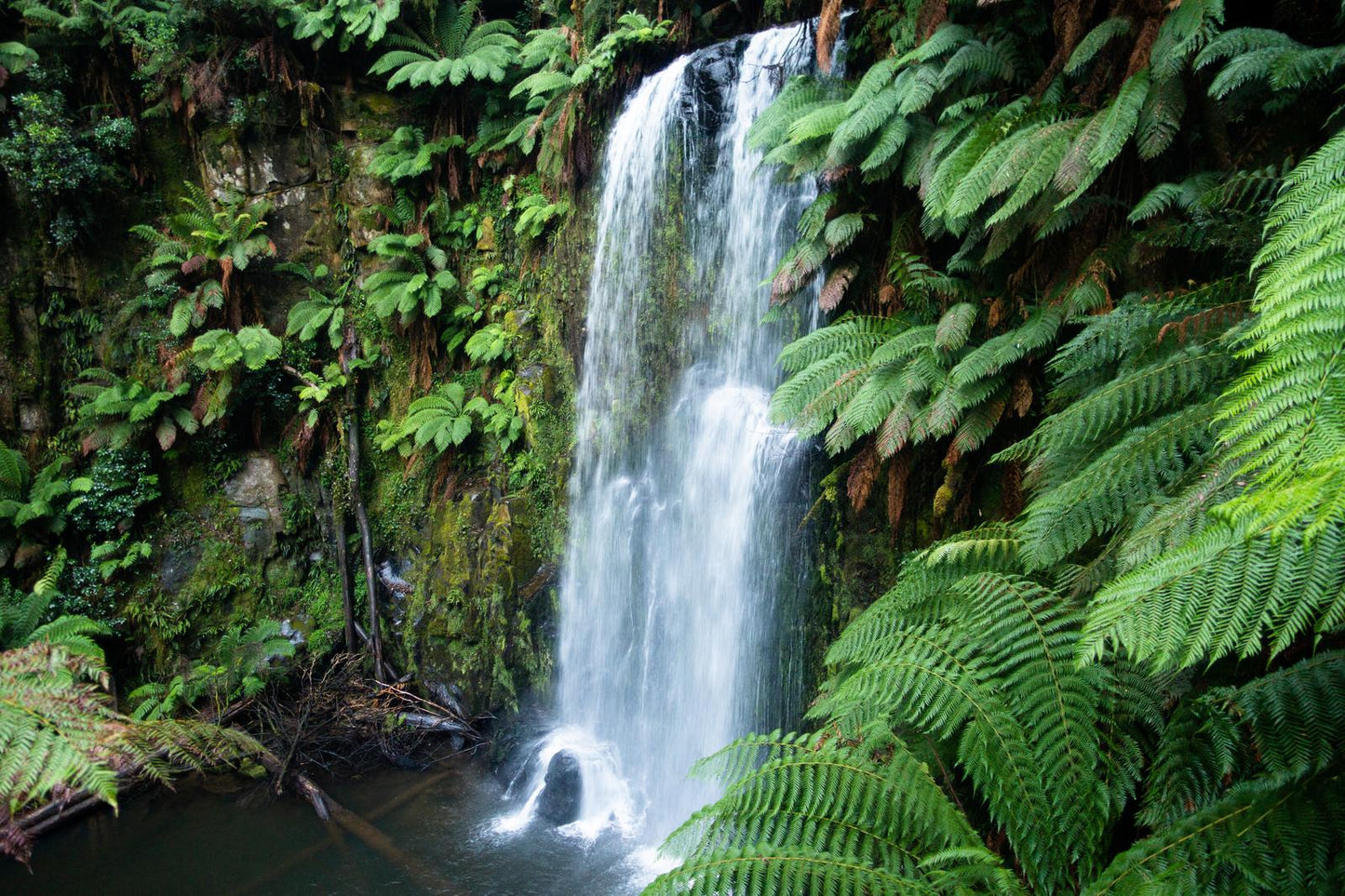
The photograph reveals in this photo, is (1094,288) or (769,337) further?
(769,337)

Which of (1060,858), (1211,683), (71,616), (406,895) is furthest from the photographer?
(71,616)

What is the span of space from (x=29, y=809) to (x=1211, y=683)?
780 centimetres

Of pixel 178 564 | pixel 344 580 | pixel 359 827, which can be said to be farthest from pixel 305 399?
pixel 359 827

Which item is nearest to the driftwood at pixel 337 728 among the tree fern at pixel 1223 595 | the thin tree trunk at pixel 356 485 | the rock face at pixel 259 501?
the thin tree trunk at pixel 356 485

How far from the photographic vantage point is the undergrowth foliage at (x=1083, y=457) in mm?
1543

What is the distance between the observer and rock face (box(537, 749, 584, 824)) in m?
5.86

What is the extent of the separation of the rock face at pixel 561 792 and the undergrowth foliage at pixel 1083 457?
337 cm

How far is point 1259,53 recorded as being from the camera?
253cm

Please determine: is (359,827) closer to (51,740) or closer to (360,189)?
(51,740)

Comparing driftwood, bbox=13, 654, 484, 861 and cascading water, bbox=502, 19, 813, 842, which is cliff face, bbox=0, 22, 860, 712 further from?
cascading water, bbox=502, 19, 813, 842

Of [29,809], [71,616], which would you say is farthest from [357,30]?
[29,809]

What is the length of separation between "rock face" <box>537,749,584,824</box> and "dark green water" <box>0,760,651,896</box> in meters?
0.17

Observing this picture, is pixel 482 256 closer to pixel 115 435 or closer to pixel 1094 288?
pixel 115 435

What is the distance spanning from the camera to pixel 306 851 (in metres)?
5.61
